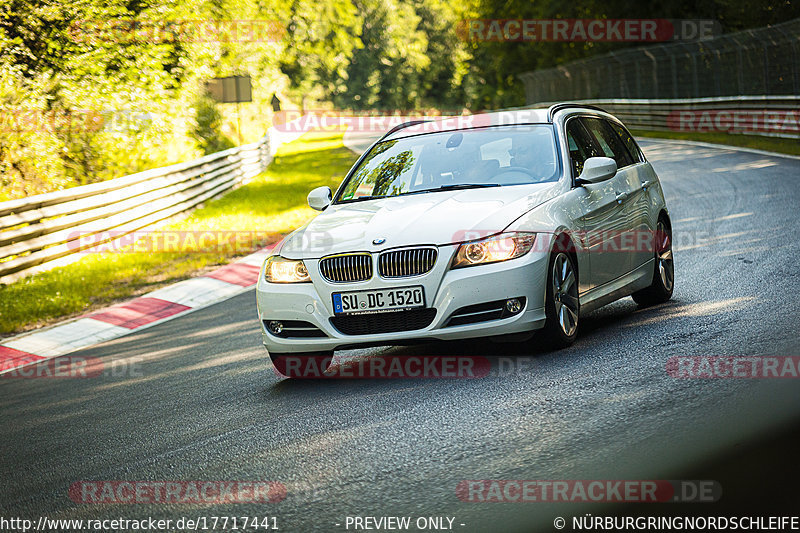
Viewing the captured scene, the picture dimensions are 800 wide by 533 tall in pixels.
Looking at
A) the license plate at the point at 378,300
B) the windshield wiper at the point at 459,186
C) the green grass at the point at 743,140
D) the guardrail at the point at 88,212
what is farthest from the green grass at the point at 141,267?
the green grass at the point at 743,140

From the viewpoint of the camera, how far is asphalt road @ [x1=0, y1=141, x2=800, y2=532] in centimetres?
433

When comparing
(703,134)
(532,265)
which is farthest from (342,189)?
(703,134)

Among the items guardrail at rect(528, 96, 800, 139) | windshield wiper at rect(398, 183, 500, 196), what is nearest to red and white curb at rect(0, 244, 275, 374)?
windshield wiper at rect(398, 183, 500, 196)

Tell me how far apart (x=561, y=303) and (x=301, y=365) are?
1.90 meters

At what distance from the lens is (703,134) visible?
33719mm

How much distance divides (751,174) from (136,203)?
1095cm

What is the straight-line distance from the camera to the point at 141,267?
1499 centimetres

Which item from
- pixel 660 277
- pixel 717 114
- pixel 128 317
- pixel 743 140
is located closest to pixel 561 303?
pixel 660 277

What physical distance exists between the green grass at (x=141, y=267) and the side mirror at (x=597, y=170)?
6.89 meters

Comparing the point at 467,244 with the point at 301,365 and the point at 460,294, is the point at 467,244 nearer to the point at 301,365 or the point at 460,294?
the point at 460,294

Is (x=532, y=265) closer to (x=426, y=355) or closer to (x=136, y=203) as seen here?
(x=426, y=355)

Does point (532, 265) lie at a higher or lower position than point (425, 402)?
higher

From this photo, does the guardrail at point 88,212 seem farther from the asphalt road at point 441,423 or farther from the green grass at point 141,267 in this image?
the asphalt road at point 441,423

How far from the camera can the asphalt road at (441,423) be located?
14.2ft
